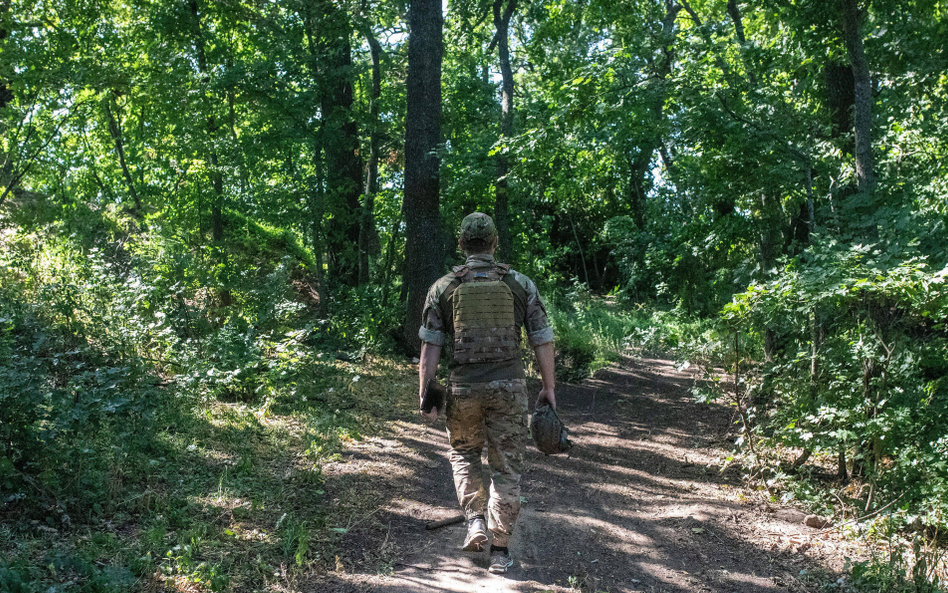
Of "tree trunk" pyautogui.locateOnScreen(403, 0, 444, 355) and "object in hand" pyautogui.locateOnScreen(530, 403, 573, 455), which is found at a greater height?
"tree trunk" pyautogui.locateOnScreen(403, 0, 444, 355)

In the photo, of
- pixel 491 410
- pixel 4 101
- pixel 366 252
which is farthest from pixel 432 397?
pixel 4 101

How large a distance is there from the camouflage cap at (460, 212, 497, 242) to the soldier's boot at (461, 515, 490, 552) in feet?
6.09

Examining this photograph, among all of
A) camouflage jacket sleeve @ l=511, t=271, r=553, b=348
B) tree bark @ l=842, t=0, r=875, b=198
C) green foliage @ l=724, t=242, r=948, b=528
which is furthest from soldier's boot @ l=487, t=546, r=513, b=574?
tree bark @ l=842, t=0, r=875, b=198

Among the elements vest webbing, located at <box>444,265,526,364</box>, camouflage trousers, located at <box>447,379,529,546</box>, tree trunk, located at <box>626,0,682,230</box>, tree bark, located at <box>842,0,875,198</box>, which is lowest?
camouflage trousers, located at <box>447,379,529,546</box>

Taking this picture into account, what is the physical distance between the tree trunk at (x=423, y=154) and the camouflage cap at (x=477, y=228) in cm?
613

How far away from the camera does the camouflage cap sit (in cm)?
448

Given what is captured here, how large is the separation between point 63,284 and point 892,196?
8.92 meters

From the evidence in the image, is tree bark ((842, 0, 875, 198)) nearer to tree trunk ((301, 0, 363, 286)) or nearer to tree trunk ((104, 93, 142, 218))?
tree trunk ((301, 0, 363, 286))

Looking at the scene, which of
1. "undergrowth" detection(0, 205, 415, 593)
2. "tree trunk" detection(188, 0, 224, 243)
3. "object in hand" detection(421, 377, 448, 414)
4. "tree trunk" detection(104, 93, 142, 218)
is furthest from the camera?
"tree trunk" detection(104, 93, 142, 218)

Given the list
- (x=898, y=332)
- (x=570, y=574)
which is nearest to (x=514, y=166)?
(x=898, y=332)

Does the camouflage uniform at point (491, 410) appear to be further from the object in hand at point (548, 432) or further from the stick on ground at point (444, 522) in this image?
the stick on ground at point (444, 522)

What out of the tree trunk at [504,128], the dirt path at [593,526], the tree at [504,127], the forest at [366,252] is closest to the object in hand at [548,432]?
the dirt path at [593,526]

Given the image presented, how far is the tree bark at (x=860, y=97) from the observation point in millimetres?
6457

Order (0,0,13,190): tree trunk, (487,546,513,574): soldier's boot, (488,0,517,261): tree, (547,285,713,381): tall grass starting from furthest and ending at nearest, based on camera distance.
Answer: (547,285,713,381): tall grass
(488,0,517,261): tree
(0,0,13,190): tree trunk
(487,546,513,574): soldier's boot
